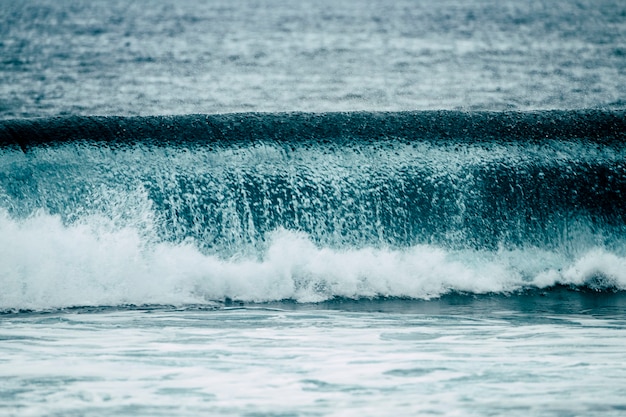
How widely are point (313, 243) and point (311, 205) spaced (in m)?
0.29

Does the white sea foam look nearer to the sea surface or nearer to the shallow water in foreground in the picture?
the sea surface

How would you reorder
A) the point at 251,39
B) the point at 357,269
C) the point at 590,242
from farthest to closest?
the point at 251,39
the point at 590,242
the point at 357,269

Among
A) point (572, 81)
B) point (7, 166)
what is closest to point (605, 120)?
point (572, 81)

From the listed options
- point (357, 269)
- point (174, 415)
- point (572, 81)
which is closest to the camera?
point (174, 415)

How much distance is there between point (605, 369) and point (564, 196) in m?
2.54

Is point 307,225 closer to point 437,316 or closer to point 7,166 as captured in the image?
point 437,316

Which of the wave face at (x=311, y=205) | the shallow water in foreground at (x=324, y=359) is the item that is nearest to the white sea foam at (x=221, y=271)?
the wave face at (x=311, y=205)

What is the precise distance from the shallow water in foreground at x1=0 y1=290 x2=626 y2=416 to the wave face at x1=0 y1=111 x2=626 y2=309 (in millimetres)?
324

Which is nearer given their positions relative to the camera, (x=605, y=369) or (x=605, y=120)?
(x=605, y=369)

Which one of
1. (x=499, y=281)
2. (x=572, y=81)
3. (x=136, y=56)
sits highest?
(x=136, y=56)

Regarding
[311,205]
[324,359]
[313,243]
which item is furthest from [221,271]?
[324,359]

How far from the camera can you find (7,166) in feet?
20.6

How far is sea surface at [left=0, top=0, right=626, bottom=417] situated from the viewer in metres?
4.11

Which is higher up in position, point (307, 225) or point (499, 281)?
point (307, 225)
